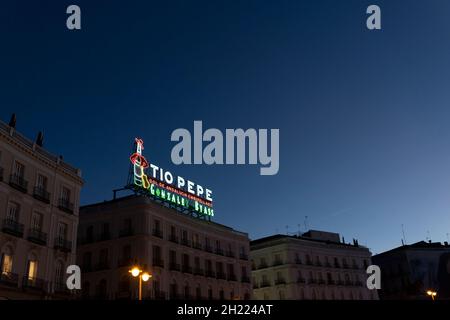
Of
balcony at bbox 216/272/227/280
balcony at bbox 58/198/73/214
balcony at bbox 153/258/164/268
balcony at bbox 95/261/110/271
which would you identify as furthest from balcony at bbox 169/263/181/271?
balcony at bbox 58/198/73/214

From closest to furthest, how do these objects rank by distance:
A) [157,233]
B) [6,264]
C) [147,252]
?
[6,264] < [147,252] < [157,233]

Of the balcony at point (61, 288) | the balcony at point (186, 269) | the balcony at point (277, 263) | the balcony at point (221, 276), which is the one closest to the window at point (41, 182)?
the balcony at point (61, 288)

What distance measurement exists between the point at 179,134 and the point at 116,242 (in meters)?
25.2

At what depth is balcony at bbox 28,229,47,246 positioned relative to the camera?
37031mm

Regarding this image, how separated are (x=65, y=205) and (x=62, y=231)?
2.35 m

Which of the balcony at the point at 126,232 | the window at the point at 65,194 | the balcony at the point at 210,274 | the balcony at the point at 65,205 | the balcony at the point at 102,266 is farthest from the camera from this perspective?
the balcony at the point at 210,274

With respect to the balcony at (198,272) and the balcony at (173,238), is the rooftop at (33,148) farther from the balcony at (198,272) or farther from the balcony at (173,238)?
the balcony at (198,272)

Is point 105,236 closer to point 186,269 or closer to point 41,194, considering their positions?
point 186,269

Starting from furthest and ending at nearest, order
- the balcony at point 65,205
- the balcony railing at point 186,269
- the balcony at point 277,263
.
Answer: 1. the balcony at point 277,263
2. the balcony railing at point 186,269
3. the balcony at point 65,205

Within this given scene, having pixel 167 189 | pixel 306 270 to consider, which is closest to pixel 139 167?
pixel 167 189

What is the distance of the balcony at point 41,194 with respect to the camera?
3841 centimetres

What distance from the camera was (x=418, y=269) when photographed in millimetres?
85875

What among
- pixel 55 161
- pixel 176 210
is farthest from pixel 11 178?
pixel 176 210
